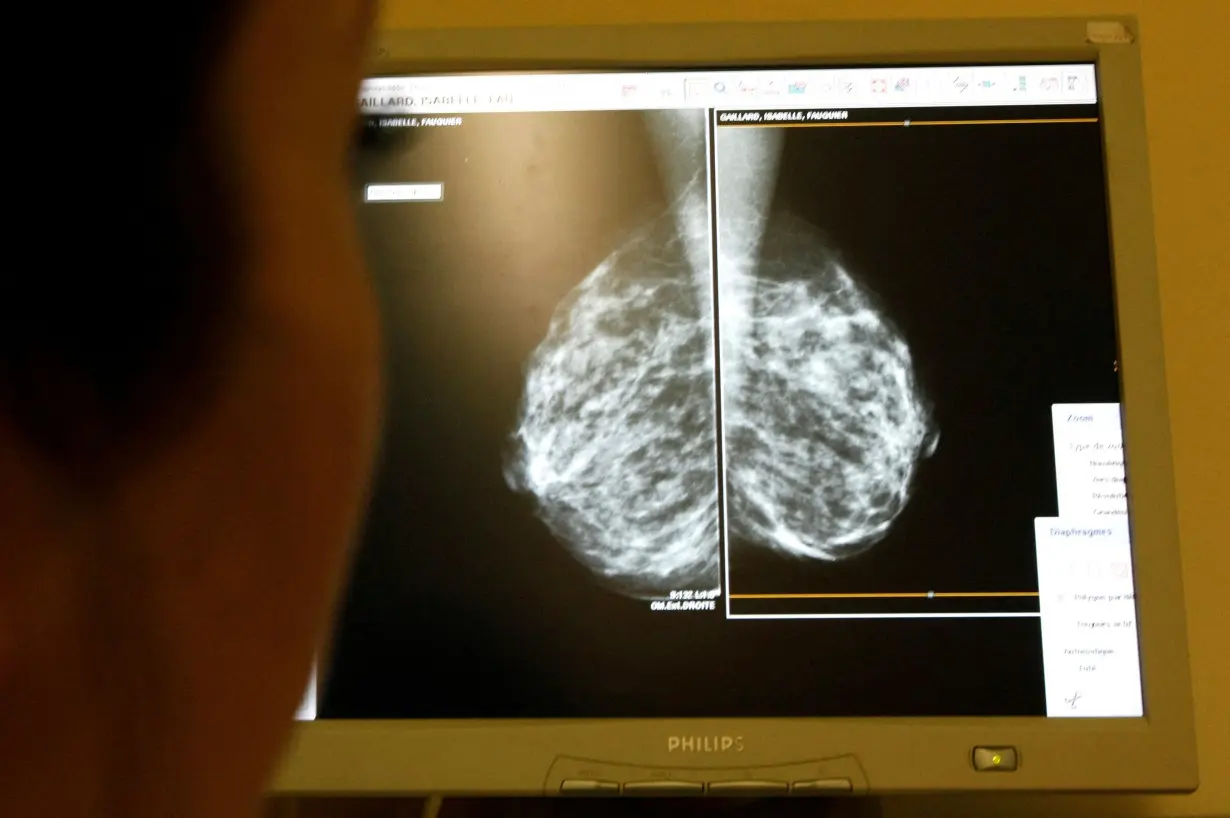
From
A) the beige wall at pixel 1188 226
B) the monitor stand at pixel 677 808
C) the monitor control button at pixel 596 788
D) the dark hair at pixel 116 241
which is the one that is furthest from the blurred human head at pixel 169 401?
the beige wall at pixel 1188 226

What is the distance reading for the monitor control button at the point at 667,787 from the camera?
0.71 m

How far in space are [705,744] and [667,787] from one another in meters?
0.04

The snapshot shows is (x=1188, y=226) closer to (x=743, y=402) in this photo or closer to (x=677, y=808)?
(x=743, y=402)

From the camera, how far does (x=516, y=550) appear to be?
0.76 meters

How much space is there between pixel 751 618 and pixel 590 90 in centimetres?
39

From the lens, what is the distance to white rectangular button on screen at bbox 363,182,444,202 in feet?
2.66

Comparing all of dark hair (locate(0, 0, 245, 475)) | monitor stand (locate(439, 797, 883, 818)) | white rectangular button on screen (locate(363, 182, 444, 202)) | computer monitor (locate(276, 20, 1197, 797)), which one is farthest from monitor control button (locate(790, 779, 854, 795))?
dark hair (locate(0, 0, 245, 475))

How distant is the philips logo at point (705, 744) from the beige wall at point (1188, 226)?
26 centimetres

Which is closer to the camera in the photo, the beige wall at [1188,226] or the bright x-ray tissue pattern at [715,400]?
the bright x-ray tissue pattern at [715,400]

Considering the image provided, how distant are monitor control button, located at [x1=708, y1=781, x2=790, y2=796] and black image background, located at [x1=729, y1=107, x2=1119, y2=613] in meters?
0.11

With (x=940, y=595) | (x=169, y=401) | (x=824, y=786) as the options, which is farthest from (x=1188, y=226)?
(x=169, y=401)

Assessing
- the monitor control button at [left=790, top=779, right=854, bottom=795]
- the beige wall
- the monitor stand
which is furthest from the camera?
the beige wall

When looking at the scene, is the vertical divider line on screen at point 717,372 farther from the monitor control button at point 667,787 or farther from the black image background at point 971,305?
the monitor control button at point 667,787

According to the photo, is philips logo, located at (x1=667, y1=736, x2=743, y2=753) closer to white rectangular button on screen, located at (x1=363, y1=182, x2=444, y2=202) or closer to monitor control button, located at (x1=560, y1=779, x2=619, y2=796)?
monitor control button, located at (x1=560, y1=779, x2=619, y2=796)
